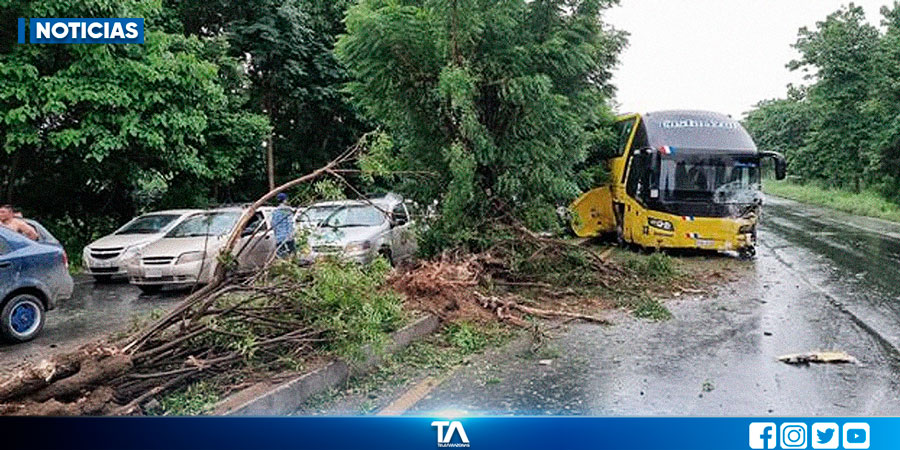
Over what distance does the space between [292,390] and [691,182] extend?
7.79 m

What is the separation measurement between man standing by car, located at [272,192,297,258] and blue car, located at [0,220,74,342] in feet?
7.29

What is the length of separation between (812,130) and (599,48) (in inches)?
150

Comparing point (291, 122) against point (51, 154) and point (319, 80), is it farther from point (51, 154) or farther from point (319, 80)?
point (51, 154)

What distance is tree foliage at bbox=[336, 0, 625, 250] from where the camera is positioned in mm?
6746

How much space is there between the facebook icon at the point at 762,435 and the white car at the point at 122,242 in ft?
13.0

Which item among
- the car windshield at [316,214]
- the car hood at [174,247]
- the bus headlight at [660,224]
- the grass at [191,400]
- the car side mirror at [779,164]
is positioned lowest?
the grass at [191,400]

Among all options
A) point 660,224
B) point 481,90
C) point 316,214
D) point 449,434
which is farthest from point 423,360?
point 660,224

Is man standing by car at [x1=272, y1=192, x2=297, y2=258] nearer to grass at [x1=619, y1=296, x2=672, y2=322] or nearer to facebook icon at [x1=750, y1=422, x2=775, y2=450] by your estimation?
facebook icon at [x1=750, y1=422, x2=775, y2=450]

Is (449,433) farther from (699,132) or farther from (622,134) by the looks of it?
(622,134)

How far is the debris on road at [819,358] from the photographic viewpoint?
12.5 feet

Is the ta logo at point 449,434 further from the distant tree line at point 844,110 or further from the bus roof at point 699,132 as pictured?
the bus roof at point 699,132

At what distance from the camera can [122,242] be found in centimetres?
531

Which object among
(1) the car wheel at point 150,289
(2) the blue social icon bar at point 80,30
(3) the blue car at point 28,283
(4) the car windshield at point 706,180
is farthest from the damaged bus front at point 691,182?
(2) the blue social icon bar at point 80,30

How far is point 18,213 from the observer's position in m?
3.94
